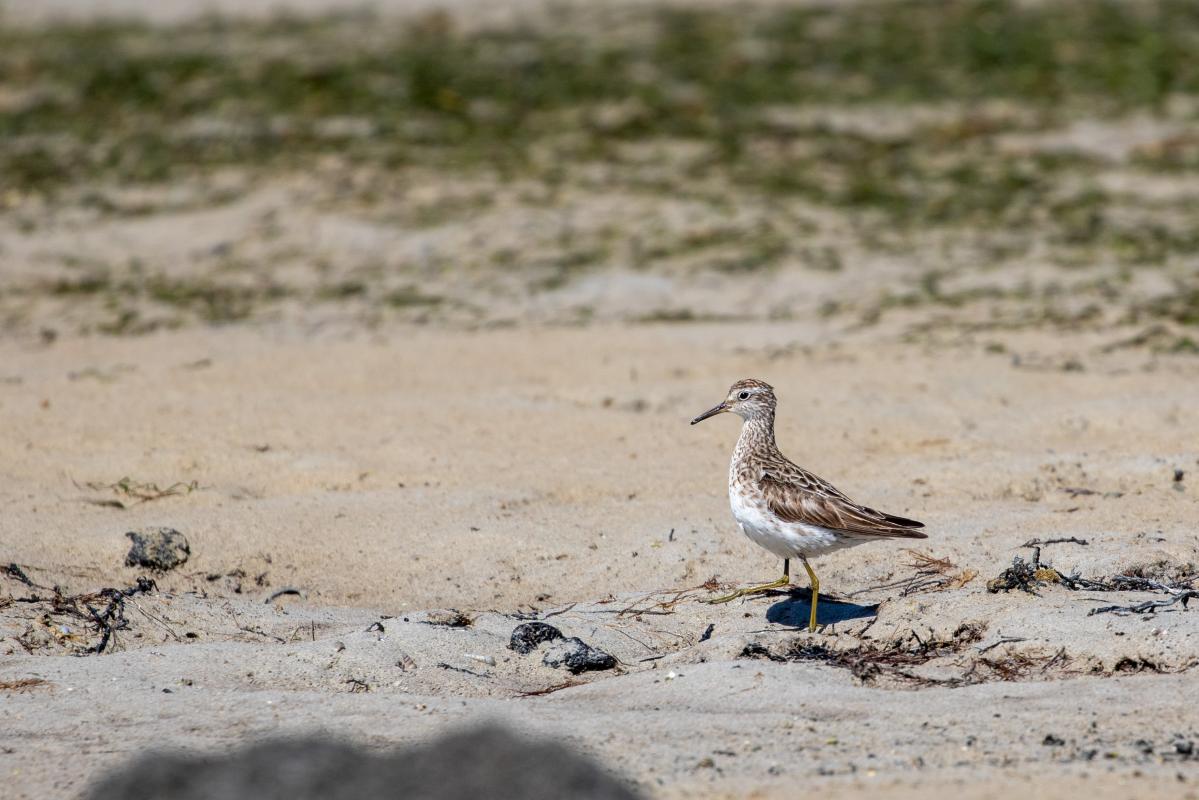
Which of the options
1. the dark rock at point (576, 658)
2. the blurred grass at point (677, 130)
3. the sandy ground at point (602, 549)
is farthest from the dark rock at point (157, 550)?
the blurred grass at point (677, 130)

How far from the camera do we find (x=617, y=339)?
366 inches

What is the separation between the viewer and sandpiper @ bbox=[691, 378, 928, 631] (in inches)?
224

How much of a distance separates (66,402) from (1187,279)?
6.97 metres

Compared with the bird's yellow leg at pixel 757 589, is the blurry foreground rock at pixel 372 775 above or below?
above

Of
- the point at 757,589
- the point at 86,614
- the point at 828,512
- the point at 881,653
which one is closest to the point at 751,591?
the point at 757,589

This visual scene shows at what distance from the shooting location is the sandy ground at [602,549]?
475 cm

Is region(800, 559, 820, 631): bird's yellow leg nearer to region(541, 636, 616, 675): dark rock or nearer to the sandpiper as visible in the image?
the sandpiper

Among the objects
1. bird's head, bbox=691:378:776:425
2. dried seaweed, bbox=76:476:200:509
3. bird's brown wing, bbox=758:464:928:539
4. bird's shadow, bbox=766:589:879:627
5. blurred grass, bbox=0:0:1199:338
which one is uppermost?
blurred grass, bbox=0:0:1199:338

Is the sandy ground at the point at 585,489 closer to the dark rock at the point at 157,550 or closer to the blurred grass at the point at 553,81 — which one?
the dark rock at the point at 157,550

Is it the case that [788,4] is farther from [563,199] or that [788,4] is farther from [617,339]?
[617,339]

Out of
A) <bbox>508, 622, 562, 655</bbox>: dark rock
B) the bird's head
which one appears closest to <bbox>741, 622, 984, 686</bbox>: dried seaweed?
<bbox>508, 622, 562, 655</bbox>: dark rock

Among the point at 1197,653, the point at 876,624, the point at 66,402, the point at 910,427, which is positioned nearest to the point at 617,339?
the point at 910,427

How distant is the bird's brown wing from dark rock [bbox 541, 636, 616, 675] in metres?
0.88

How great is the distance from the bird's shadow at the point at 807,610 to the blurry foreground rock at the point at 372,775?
187cm
